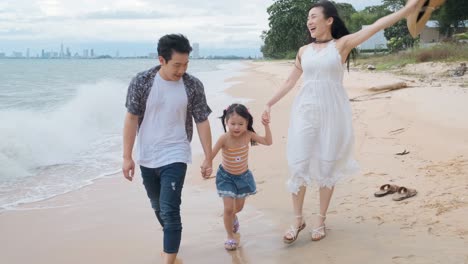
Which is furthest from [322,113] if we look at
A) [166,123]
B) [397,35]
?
[397,35]

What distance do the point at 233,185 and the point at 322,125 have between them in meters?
0.81

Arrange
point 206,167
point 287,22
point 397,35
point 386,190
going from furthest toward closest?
point 287,22 → point 397,35 → point 386,190 → point 206,167

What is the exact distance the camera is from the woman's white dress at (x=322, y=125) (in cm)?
379

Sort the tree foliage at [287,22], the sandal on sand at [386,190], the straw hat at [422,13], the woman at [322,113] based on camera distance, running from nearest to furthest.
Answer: the straw hat at [422,13], the woman at [322,113], the sandal on sand at [386,190], the tree foliage at [287,22]

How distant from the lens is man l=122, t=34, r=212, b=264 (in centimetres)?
334

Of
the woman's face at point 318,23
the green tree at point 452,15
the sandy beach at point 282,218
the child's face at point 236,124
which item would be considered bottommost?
the sandy beach at point 282,218

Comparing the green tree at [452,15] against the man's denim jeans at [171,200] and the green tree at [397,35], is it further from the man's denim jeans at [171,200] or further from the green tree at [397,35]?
the man's denim jeans at [171,200]

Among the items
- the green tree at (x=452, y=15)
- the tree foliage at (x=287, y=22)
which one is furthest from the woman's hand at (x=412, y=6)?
the tree foliage at (x=287, y=22)

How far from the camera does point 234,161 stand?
392cm

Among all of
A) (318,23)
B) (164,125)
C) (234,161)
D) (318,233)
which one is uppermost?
(318,23)

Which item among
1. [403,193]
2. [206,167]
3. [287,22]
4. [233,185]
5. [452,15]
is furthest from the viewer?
[287,22]

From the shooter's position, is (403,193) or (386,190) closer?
(403,193)

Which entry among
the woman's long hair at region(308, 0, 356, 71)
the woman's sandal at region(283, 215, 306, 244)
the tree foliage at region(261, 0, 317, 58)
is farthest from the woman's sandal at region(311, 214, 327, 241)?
the tree foliage at region(261, 0, 317, 58)

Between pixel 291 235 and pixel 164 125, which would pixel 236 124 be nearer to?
pixel 164 125
